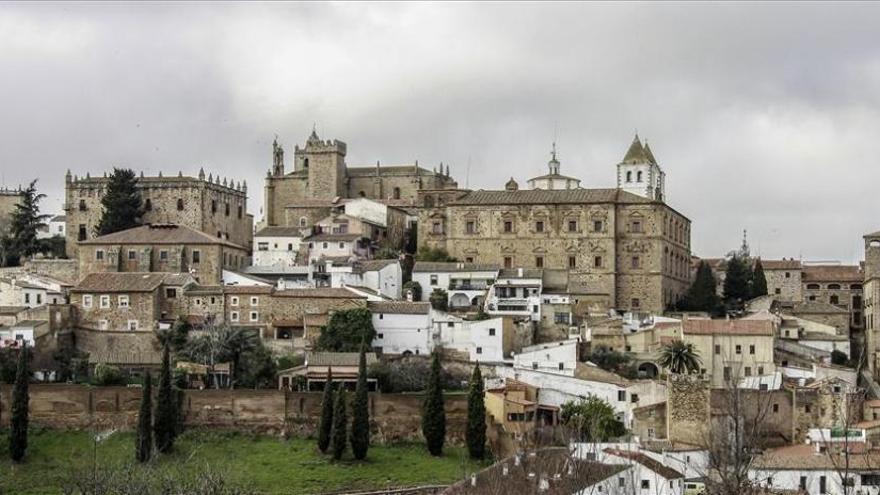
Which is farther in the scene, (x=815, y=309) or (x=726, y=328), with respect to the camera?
(x=815, y=309)

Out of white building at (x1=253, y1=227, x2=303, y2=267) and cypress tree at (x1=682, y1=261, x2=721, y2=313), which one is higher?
white building at (x1=253, y1=227, x2=303, y2=267)

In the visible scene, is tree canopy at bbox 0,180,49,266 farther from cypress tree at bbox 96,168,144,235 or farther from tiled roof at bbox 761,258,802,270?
tiled roof at bbox 761,258,802,270

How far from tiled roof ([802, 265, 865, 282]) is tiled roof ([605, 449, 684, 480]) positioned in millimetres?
31980

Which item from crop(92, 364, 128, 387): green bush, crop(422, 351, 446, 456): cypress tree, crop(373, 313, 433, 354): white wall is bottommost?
crop(422, 351, 446, 456): cypress tree

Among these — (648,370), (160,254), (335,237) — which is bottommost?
(648,370)

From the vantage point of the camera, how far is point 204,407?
178 ft

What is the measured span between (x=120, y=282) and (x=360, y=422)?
1624cm

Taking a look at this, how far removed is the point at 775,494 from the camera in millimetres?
38125

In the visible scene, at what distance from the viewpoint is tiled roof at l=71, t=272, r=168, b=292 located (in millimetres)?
61562

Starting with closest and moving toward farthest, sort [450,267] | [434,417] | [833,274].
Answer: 1. [434,417]
2. [450,267]
3. [833,274]

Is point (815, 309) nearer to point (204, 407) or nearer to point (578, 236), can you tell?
point (578, 236)

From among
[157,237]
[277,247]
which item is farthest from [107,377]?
[277,247]

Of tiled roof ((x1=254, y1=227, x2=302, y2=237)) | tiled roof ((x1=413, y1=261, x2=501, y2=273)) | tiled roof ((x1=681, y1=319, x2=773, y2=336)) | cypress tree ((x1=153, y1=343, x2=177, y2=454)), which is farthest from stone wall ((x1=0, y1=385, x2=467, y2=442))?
tiled roof ((x1=254, y1=227, x2=302, y2=237))

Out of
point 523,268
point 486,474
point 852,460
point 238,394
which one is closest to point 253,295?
point 238,394
